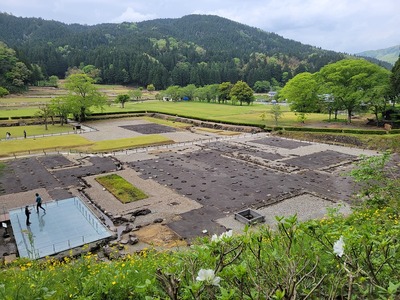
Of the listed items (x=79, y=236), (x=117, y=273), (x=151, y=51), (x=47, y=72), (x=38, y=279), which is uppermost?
(x=151, y=51)

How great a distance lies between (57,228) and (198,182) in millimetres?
10738

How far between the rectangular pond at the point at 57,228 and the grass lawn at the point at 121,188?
2.48 metres

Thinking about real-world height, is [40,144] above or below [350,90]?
below

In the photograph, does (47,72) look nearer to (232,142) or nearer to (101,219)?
→ (232,142)

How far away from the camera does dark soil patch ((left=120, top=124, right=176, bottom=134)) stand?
156 ft

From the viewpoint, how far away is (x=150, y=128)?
50.2m

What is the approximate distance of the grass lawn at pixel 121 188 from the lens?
70.0 feet

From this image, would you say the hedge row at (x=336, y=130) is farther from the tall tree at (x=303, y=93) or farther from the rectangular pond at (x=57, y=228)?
the rectangular pond at (x=57, y=228)

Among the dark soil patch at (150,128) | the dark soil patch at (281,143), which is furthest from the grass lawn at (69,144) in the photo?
the dark soil patch at (281,143)

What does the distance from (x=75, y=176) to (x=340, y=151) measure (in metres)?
27.1

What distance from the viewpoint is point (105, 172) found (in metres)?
27.1

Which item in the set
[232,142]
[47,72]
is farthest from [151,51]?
[232,142]

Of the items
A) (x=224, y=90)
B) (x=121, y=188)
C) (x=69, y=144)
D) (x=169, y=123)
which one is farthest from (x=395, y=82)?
(x=224, y=90)

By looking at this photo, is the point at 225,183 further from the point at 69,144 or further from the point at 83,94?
the point at 83,94
